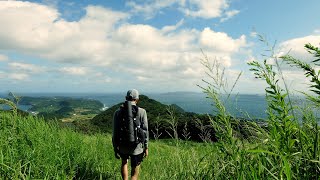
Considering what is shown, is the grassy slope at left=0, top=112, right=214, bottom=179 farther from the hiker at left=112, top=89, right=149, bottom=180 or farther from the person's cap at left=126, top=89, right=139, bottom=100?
the person's cap at left=126, top=89, right=139, bottom=100

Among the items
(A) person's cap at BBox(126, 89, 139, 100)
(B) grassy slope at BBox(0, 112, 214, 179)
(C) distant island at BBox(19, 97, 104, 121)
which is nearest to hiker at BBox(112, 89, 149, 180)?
(A) person's cap at BBox(126, 89, 139, 100)

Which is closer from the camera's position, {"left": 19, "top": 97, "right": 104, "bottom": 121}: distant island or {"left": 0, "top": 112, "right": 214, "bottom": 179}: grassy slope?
{"left": 0, "top": 112, "right": 214, "bottom": 179}: grassy slope

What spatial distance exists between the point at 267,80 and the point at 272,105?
200 millimetres

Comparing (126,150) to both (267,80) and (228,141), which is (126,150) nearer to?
(228,141)

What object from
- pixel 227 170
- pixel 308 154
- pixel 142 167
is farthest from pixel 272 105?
pixel 142 167

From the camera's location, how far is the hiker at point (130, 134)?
7.78 metres

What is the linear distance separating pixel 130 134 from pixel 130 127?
0.16 metres

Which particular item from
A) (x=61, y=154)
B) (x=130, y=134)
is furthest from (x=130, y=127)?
(x=61, y=154)

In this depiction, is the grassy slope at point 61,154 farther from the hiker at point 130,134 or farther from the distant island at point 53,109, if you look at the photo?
the distant island at point 53,109

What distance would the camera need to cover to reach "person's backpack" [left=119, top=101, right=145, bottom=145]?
25.4 ft

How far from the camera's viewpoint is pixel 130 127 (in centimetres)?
773

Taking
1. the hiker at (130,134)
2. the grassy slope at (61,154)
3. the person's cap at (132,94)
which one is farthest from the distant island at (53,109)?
the person's cap at (132,94)

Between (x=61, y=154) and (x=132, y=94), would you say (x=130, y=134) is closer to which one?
(x=132, y=94)

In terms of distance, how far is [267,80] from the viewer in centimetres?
261
